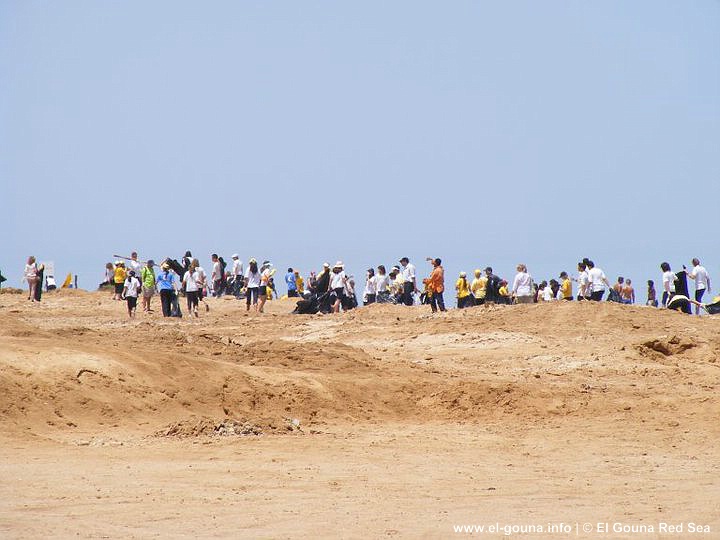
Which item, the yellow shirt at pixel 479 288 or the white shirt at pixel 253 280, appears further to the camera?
the white shirt at pixel 253 280

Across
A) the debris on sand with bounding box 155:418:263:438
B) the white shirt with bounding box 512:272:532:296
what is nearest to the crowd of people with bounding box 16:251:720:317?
the white shirt with bounding box 512:272:532:296

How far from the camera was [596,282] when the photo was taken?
90.5 ft

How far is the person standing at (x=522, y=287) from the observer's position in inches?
1071

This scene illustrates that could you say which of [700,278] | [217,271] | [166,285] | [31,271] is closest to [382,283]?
[217,271]

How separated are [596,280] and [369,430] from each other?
13492 mm

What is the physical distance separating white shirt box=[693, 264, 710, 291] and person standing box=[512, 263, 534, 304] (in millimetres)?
3937

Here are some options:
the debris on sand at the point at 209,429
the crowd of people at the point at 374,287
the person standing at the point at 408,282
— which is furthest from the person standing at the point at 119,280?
the debris on sand at the point at 209,429

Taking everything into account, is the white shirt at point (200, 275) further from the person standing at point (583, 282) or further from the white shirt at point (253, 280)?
the person standing at point (583, 282)

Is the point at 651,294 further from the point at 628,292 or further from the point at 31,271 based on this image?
the point at 31,271

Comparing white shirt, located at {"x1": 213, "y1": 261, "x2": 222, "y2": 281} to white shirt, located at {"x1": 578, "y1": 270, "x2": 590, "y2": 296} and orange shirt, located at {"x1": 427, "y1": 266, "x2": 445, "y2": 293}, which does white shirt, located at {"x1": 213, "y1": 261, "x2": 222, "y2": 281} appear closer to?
orange shirt, located at {"x1": 427, "y1": 266, "x2": 445, "y2": 293}

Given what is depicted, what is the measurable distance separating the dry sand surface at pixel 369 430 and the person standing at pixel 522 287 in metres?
3.40

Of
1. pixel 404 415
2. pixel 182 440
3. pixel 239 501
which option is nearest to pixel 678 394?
pixel 404 415

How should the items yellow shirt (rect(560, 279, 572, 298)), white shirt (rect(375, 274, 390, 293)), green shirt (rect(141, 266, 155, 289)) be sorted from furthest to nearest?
white shirt (rect(375, 274, 390, 293)) < yellow shirt (rect(560, 279, 572, 298)) < green shirt (rect(141, 266, 155, 289))

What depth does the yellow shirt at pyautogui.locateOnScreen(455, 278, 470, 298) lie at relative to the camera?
28.3m
